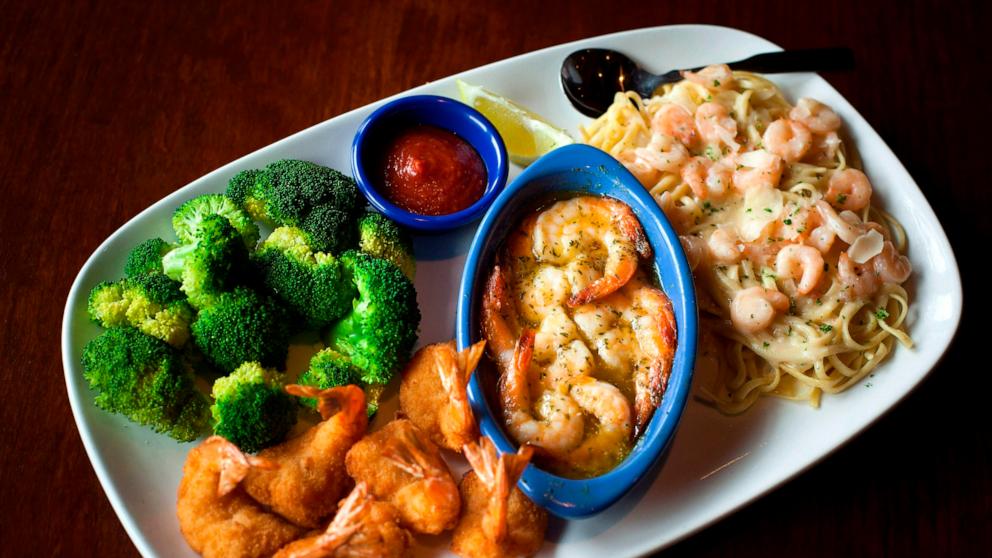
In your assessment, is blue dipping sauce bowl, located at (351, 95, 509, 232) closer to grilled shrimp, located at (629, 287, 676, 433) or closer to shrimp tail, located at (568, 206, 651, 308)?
shrimp tail, located at (568, 206, 651, 308)

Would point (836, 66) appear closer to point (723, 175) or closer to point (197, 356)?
point (723, 175)

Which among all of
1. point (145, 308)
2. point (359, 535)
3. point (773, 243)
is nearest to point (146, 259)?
point (145, 308)

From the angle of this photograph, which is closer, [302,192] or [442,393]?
[442,393]

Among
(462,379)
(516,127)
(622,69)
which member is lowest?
(462,379)

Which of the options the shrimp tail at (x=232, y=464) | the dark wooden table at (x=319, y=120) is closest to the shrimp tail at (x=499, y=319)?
the shrimp tail at (x=232, y=464)

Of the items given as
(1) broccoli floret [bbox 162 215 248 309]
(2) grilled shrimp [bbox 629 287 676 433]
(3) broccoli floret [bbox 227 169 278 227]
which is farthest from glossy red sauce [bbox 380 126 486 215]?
(2) grilled shrimp [bbox 629 287 676 433]

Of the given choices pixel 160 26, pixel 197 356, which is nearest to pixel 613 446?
pixel 197 356

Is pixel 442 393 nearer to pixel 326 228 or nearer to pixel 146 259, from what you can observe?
pixel 326 228
